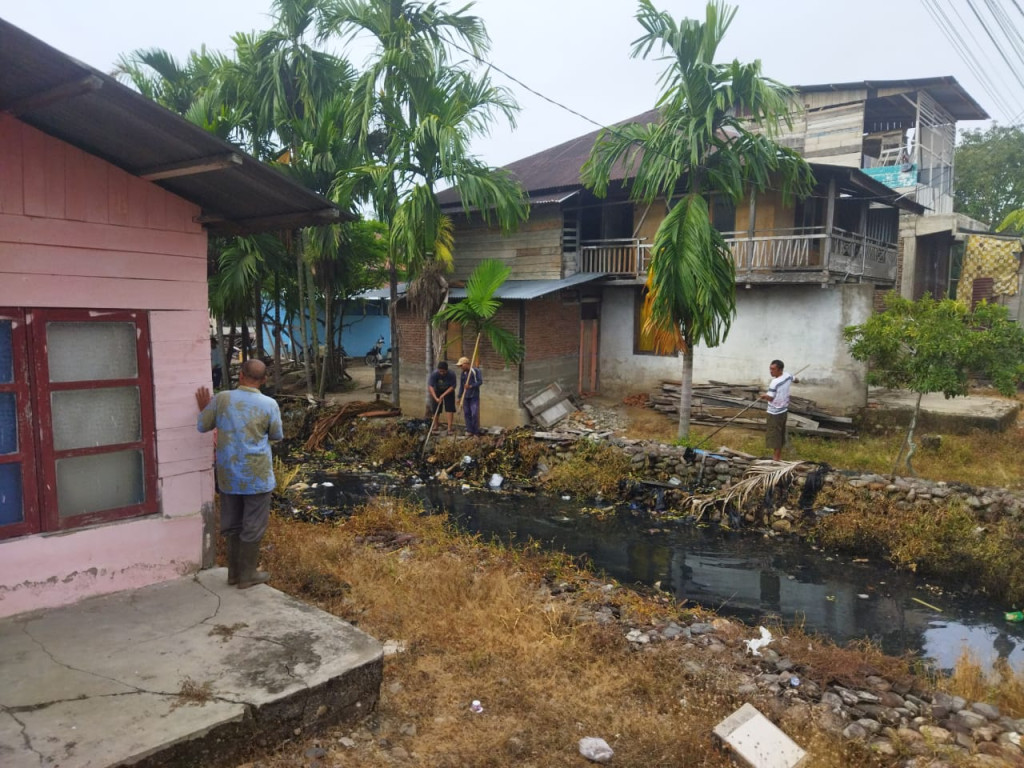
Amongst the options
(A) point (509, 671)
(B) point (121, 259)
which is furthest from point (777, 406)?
(B) point (121, 259)

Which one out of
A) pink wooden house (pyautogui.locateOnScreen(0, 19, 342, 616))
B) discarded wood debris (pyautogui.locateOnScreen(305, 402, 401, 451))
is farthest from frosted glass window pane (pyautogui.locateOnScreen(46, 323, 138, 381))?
discarded wood debris (pyautogui.locateOnScreen(305, 402, 401, 451))

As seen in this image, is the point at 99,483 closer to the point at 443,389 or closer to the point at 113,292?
the point at 113,292

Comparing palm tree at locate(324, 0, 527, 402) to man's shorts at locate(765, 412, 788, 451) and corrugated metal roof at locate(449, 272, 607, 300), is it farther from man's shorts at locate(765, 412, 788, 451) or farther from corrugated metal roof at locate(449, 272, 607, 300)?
man's shorts at locate(765, 412, 788, 451)

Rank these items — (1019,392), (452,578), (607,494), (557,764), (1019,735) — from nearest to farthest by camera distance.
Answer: (557,764)
(1019,735)
(452,578)
(607,494)
(1019,392)

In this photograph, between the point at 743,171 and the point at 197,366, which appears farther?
the point at 743,171

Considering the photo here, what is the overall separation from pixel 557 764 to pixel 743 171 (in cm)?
1008

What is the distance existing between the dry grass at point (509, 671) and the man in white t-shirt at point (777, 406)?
202 inches

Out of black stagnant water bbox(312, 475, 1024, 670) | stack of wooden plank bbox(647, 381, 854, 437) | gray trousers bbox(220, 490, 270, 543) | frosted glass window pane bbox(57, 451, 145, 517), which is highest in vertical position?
frosted glass window pane bbox(57, 451, 145, 517)

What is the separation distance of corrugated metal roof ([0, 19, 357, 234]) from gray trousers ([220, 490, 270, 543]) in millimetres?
2067

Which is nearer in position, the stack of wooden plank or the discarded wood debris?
the stack of wooden plank

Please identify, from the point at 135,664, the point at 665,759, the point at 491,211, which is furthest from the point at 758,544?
the point at 491,211

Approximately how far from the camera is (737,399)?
48.5 ft

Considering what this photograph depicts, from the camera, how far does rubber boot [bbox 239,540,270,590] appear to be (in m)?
4.78

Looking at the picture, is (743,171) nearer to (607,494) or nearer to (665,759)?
(607,494)
